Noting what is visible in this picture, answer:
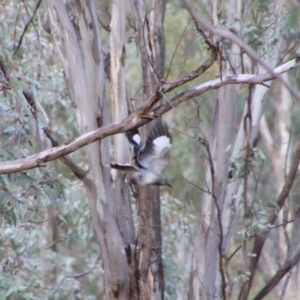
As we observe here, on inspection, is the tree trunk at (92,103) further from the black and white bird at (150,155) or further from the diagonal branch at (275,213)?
the diagonal branch at (275,213)

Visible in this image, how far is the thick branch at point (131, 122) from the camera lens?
336 centimetres

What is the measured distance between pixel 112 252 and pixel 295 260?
5.09ft

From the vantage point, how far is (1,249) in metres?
7.55

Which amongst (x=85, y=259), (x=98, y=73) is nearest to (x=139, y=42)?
(x=98, y=73)

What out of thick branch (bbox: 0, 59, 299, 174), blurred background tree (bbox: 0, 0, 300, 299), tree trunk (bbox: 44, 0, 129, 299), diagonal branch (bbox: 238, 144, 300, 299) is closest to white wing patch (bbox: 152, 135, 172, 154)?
blurred background tree (bbox: 0, 0, 300, 299)

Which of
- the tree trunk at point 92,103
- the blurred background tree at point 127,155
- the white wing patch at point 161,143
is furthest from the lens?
the tree trunk at point 92,103

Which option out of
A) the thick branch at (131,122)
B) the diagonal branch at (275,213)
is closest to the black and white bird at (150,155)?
the thick branch at (131,122)

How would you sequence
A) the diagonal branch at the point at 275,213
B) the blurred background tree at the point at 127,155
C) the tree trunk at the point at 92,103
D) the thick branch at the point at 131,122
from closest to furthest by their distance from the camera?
the thick branch at the point at 131,122
the blurred background tree at the point at 127,155
the tree trunk at the point at 92,103
the diagonal branch at the point at 275,213

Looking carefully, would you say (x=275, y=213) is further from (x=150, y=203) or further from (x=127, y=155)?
(x=127, y=155)

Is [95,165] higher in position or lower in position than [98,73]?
lower

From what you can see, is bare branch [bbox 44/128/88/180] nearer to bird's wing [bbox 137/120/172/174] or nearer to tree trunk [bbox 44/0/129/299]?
tree trunk [bbox 44/0/129/299]

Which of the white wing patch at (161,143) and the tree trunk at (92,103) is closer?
the white wing patch at (161,143)

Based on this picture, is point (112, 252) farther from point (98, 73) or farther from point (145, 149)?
point (98, 73)

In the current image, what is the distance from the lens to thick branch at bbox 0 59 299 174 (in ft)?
11.0
